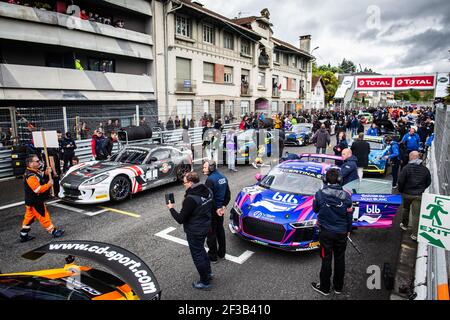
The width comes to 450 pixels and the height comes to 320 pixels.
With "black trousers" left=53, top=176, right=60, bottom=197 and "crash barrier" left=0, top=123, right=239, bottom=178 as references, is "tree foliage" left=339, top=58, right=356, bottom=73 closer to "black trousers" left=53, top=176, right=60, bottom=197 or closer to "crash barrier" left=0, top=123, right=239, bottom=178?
"crash barrier" left=0, top=123, right=239, bottom=178

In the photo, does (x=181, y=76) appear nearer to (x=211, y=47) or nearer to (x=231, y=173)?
(x=211, y=47)

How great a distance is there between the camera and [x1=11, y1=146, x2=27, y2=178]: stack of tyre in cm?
A: 1054

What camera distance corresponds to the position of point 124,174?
8.07m

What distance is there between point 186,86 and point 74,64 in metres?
7.95

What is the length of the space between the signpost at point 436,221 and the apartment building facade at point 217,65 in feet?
54.9

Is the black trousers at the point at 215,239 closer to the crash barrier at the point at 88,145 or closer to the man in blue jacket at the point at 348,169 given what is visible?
the man in blue jacket at the point at 348,169

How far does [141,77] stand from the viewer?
19938mm

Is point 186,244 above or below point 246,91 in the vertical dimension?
below

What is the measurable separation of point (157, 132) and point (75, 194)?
1007 cm

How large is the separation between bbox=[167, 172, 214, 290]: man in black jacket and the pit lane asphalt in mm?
482

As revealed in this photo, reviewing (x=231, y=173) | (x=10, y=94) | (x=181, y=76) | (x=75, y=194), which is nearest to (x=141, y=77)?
(x=181, y=76)

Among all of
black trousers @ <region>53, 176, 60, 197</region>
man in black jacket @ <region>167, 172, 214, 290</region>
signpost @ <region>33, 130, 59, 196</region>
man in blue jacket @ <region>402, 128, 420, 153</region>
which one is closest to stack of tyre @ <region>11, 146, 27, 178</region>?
black trousers @ <region>53, 176, 60, 197</region>

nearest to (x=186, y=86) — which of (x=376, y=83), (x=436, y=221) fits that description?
(x=376, y=83)

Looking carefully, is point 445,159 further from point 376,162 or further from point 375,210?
point 376,162
